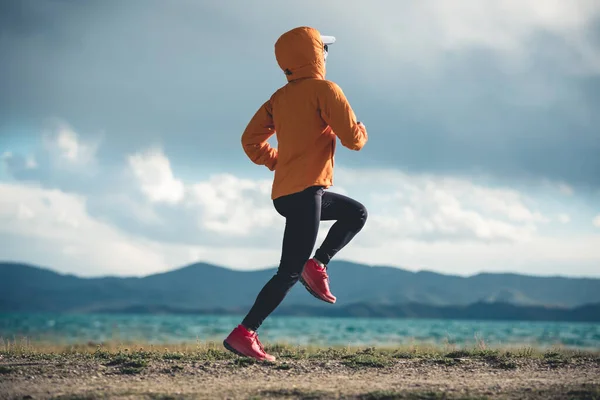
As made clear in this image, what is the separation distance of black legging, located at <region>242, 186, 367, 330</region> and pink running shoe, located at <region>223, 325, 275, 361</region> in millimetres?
74

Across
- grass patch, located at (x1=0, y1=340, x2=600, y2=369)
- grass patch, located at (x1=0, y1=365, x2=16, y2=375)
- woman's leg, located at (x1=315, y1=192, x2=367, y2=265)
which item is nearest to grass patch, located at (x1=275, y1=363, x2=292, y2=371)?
grass patch, located at (x1=0, y1=340, x2=600, y2=369)

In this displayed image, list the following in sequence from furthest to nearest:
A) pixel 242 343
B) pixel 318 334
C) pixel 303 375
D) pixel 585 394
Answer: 1. pixel 318 334
2. pixel 242 343
3. pixel 303 375
4. pixel 585 394

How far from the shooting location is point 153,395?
5.54 m

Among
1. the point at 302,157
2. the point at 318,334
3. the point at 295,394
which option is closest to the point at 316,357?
the point at 295,394

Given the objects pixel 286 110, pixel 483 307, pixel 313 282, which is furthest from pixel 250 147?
pixel 483 307

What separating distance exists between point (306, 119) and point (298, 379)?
234 centimetres

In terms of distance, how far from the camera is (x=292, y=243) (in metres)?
6.82

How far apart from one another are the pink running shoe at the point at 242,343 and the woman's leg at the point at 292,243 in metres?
0.07

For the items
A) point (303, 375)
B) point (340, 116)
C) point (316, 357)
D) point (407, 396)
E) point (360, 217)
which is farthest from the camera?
point (316, 357)

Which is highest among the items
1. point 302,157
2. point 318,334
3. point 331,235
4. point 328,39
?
point 328,39

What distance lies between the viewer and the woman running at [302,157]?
6.71 m

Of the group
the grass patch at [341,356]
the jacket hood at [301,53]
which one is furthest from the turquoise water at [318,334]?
the jacket hood at [301,53]

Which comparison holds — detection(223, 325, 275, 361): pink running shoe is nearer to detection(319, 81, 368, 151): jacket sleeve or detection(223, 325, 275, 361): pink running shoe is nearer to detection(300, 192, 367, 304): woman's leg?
detection(300, 192, 367, 304): woman's leg

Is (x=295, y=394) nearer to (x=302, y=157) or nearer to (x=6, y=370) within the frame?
(x=302, y=157)
